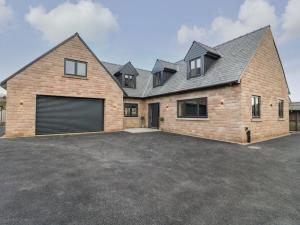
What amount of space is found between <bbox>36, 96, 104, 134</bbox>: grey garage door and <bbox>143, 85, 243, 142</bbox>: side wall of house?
22.9 feet

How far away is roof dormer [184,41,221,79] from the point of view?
43.2 ft

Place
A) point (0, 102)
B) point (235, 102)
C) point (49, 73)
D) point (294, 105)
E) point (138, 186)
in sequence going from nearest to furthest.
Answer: point (138, 186) < point (235, 102) < point (49, 73) < point (294, 105) < point (0, 102)

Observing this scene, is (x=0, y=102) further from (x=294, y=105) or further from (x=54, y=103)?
(x=294, y=105)

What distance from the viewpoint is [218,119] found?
11.2 metres

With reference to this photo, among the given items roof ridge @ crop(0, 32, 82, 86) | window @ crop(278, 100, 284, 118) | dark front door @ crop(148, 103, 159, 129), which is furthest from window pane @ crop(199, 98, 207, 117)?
roof ridge @ crop(0, 32, 82, 86)

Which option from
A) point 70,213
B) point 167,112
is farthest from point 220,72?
point 70,213

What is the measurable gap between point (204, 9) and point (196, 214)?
16.7 m

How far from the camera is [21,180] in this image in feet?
14.1

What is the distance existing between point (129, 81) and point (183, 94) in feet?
24.9

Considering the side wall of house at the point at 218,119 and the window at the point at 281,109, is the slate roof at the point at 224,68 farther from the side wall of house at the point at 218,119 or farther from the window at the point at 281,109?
the window at the point at 281,109

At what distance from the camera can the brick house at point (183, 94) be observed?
1094 cm

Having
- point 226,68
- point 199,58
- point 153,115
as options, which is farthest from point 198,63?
point 153,115

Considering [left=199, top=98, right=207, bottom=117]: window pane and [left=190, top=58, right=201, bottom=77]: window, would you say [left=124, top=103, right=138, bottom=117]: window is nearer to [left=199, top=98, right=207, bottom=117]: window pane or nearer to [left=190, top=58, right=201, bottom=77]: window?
[left=190, top=58, right=201, bottom=77]: window

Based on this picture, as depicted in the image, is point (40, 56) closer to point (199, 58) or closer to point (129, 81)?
point (129, 81)
